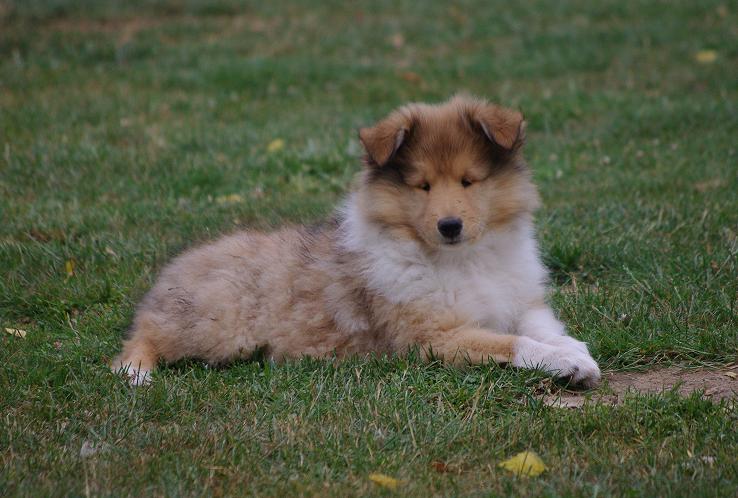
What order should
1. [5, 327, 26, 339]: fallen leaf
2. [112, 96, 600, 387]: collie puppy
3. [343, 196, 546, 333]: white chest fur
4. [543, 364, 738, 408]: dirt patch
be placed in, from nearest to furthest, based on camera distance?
[543, 364, 738, 408]: dirt patch < [112, 96, 600, 387]: collie puppy < [343, 196, 546, 333]: white chest fur < [5, 327, 26, 339]: fallen leaf

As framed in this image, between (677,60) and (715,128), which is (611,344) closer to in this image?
(715,128)

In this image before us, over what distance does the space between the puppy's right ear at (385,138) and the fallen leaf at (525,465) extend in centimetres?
166

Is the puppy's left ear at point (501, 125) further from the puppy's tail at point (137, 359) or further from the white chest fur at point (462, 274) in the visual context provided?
the puppy's tail at point (137, 359)

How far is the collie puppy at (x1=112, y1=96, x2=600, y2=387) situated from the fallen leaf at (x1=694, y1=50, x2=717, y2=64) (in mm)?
7764

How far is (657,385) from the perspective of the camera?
4723 mm

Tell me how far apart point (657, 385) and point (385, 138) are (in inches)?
68.3

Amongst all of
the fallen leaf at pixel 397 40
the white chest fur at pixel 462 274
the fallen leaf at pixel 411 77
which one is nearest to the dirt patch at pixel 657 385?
the white chest fur at pixel 462 274

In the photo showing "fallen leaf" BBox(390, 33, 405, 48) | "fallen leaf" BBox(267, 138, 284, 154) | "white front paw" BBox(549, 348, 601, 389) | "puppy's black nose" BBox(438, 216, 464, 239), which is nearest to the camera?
"white front paw" BBox(549, 348, 601, 389)

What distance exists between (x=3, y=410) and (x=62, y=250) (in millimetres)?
2424

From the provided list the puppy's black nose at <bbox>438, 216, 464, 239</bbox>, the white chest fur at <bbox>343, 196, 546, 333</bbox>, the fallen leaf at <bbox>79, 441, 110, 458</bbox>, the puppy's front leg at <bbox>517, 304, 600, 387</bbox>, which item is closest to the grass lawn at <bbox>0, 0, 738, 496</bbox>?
the fallen leaf at <bbox>79, 441, 110, 458</bbox>

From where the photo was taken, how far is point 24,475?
389 cm

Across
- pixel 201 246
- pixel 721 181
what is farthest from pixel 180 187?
pixel 721 181

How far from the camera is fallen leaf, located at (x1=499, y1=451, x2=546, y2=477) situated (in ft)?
12.7

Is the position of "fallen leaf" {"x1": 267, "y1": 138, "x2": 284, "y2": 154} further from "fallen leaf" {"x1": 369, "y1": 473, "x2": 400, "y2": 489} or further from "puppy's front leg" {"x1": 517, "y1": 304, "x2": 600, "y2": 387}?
"fallen leaf" {"x1": 369, "y1": 473, "x2": 400, "y2": 489}
